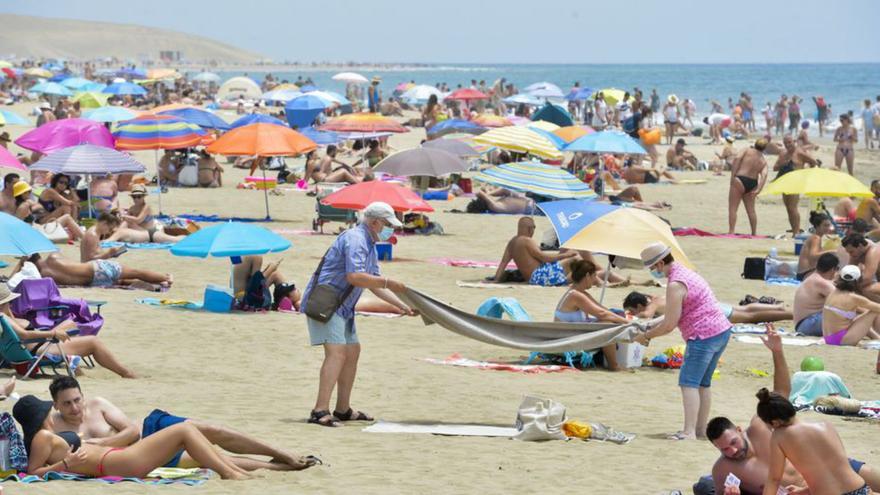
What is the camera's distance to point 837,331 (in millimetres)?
11617

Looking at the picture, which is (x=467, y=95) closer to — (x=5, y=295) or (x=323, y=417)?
(x=5, y=295)

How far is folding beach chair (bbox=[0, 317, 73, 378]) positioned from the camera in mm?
9125

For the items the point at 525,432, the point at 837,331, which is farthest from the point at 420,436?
the point at 837,331

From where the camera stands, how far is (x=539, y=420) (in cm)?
807

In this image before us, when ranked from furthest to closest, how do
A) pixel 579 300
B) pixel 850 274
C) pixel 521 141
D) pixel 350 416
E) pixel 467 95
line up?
pixel 467 95 → pixel 521 141 → pixel 850 274 → pixel 579 300 → pixel 350 416

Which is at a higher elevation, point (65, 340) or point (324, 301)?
point (324, 301)

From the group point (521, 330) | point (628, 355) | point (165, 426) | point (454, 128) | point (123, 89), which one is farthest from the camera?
point (123, 89)

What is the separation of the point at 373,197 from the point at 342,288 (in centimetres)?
721

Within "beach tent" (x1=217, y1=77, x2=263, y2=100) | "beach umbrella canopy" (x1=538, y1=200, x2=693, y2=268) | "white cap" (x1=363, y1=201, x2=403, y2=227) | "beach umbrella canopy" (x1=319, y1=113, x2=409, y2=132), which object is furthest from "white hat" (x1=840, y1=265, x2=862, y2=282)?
"beach tent" (x1=217, y1=77, x2=263, y2=100)

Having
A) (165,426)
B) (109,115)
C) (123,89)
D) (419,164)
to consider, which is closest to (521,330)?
(165,426)

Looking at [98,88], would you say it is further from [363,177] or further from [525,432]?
[525,432]

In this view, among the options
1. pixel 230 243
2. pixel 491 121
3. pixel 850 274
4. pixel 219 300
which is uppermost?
pixel 491 121

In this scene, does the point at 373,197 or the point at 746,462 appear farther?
the point at 373,197

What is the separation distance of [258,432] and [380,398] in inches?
57.0
